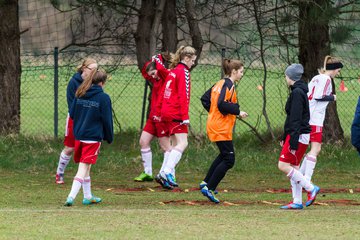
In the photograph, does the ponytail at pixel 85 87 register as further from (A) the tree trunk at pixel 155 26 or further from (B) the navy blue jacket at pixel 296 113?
(A) the tree trunk at pixel 155 26

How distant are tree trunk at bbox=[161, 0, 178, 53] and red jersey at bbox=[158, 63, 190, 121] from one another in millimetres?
4486

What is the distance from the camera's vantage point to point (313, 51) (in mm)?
17406

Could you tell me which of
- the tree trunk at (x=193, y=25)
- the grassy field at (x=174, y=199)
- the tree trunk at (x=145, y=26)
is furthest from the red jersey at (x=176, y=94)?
the tree trunk at (x=145, y=26)

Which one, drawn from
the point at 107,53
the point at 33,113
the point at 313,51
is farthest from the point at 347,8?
the point at 33,113

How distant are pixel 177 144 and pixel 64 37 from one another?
289 inches

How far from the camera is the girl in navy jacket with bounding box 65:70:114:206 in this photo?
434 inches

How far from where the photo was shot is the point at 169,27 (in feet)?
58.0

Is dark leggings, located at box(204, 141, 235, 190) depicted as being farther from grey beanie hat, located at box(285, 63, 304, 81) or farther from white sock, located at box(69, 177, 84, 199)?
white sock, located at box(69, 177, 84, 199)

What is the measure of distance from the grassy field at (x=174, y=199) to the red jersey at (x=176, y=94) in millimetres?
1005

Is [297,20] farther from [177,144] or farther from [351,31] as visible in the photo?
[177,144]

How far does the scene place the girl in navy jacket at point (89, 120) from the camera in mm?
11023

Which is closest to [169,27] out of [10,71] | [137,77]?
[137,77]

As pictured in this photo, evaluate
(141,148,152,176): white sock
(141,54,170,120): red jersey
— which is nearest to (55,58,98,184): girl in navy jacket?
(141,148,152,176): white sock

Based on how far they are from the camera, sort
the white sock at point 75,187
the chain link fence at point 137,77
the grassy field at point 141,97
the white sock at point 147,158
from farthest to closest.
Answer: the grassy field at point 141,97 < the chain link fence at point 137,77 < the white sock at point 147,158 < the white sock at point 75,187
